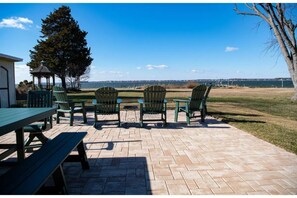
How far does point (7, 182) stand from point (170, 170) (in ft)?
6.53

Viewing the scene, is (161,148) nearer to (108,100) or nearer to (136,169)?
(136,169)

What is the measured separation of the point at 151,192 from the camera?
96.3 inches

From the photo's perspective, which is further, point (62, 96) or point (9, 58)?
point (9, 58)

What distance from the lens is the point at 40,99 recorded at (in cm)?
443

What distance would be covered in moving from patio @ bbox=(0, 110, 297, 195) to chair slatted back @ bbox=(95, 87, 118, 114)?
0.82m

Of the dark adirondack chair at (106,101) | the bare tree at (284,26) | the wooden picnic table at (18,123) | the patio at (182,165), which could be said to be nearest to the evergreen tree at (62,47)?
the bare tree at (284,26)

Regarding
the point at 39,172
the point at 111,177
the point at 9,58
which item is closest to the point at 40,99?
the point at 111,177

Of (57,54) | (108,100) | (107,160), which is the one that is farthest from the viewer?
(57,54)

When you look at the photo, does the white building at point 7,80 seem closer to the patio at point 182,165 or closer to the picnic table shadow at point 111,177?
the patio at point 182,165

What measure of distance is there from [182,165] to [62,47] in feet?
91.3

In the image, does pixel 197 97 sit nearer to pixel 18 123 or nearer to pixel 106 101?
pixel 106 101

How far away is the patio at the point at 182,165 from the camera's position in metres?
2.54

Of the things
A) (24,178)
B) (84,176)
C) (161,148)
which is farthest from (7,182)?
(161,148)

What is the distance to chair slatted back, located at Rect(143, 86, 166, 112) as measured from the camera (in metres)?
5.80
